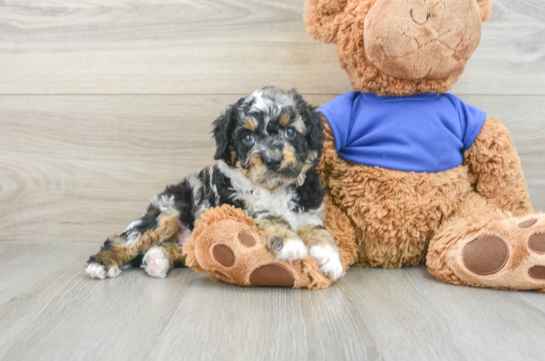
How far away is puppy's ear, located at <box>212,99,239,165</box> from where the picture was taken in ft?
5.53

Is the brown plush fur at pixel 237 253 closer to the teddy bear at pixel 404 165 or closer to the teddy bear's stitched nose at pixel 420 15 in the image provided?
the teddy bear at pixel 404 165

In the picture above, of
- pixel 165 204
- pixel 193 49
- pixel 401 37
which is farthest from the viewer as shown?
pixel 193 49

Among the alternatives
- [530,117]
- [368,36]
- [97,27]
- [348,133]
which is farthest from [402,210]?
[97,27]

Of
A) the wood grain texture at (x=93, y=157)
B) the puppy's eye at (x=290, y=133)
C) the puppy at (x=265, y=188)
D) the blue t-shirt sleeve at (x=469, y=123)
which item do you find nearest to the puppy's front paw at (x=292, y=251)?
the puppy at (x=265, y=188)

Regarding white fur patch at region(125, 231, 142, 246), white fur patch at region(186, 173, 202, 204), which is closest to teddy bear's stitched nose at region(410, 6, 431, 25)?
white fur patch at region(186, 173, 202, 204)

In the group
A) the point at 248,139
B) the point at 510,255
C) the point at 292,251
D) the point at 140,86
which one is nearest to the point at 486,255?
the point at 510,255

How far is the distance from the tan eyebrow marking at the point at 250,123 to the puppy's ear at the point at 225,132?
7cm

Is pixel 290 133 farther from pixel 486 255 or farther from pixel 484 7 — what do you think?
pixel 484 7

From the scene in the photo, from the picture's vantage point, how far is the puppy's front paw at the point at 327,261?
1.59 m

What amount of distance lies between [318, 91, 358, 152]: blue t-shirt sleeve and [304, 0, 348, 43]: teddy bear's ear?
27cm

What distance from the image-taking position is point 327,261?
5.23 feet

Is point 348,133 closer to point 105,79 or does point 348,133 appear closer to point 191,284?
point 191,284

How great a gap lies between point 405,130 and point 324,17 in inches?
22.1

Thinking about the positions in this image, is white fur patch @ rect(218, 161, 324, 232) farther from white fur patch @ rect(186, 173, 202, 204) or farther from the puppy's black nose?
white fur patch @ rect(186, 173, 202, 204)
